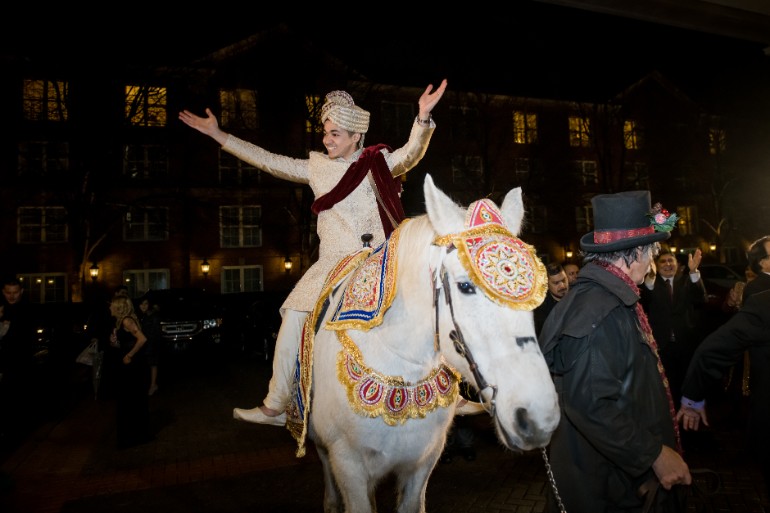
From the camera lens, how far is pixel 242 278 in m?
26.3

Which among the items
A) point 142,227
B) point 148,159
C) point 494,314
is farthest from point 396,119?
point 494,314

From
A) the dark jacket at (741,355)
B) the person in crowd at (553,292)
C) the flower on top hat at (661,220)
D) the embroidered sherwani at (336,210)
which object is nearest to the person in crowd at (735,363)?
the dark jacket at (741,355)

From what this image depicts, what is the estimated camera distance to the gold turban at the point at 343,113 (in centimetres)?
307

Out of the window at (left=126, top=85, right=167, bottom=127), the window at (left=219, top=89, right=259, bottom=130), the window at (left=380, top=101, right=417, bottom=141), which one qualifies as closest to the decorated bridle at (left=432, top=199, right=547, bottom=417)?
the window at (left=126, top=85, right=167, bottom=127)

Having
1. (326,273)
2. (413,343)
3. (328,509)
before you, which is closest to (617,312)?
(413,343)

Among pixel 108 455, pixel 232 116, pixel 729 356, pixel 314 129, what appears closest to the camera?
pixel 729 356

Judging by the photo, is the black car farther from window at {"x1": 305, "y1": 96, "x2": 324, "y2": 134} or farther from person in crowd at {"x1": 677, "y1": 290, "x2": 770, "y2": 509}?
person in crowd at {"x1": 677, "y1": 290, "x2": 770, "y2": 509}

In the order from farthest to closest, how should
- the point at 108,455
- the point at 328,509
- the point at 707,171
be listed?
1. the point at 707,171
2. the point at 108,455
3. the point at 328,509

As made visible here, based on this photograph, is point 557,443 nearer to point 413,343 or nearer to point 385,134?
point 413,343

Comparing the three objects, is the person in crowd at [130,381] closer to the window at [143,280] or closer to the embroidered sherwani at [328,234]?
the embroidered sherwani at [328,234]

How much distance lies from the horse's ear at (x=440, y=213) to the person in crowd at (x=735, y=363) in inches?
79.2

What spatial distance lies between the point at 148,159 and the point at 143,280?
23.0 ft

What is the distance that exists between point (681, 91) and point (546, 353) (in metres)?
43.0

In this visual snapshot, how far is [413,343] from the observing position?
224cm
